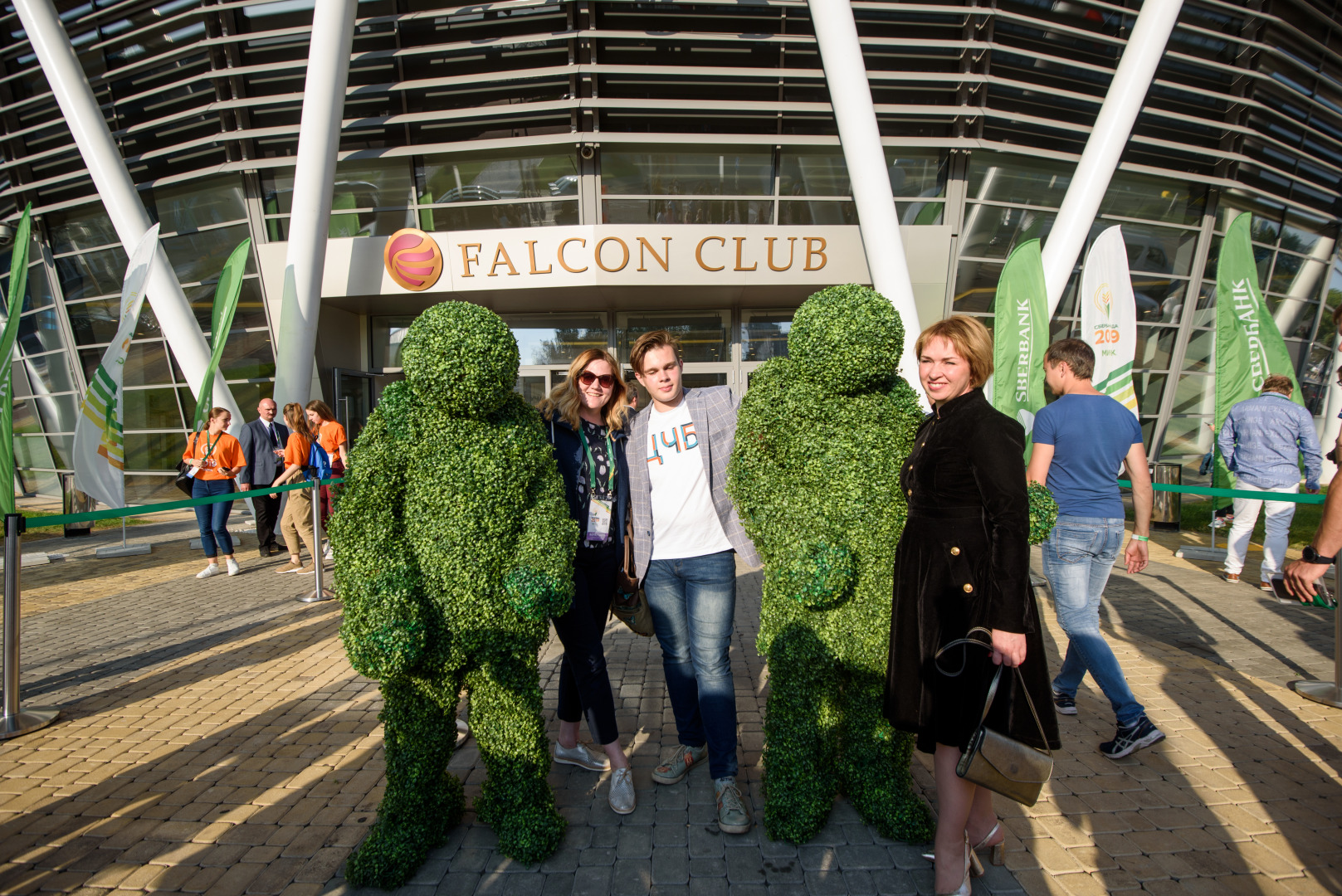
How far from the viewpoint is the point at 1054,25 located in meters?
9.59

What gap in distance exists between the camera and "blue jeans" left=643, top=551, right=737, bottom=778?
2.55 m

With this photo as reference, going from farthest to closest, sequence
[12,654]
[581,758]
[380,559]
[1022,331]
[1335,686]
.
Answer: [1022,331] → [1335,686] → [12,654] → [581,758] → [380,559]

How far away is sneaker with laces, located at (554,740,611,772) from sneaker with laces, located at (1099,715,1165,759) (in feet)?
7.72

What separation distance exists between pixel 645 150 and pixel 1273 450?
867 cm

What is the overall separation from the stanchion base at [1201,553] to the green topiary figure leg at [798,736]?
714cm

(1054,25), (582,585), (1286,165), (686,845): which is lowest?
(686,845)

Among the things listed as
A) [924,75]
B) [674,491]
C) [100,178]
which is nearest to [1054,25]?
[924,75]

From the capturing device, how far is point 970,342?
82.4 inches

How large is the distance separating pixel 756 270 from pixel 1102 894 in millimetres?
8882

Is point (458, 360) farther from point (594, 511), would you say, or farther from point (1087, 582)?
point (1087, 582)

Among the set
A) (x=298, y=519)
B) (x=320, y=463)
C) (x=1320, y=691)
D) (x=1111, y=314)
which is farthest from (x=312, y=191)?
(x=1320, y=691)

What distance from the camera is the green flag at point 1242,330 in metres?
6.59

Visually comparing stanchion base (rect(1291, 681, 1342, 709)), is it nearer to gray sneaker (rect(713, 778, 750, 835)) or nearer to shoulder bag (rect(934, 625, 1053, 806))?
shoulder bag (rect(934, 625, 1053, 806))

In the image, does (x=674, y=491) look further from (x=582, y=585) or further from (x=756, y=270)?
(x=756, y=270)
